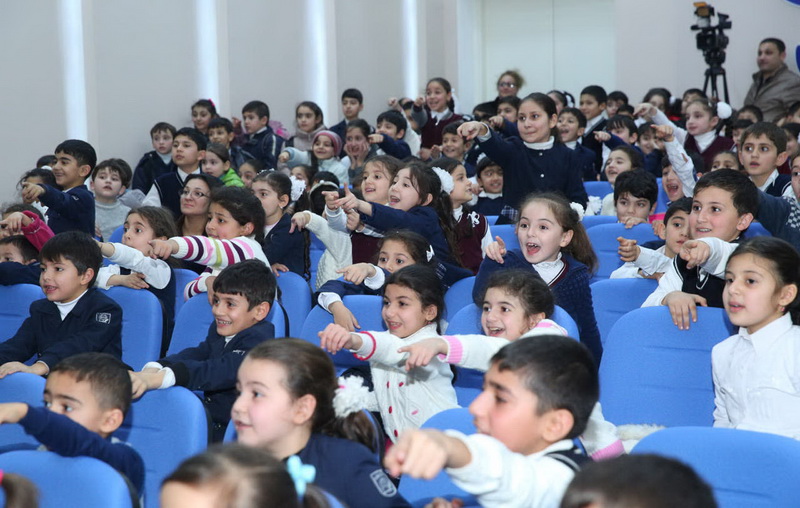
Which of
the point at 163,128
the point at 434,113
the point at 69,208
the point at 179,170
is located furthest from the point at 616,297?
the point at 434,113

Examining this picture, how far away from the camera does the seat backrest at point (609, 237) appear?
4.07 metres

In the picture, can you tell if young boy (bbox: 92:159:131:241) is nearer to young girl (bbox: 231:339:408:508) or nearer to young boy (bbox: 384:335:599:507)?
young girl (bbox: 231:339:408:508)

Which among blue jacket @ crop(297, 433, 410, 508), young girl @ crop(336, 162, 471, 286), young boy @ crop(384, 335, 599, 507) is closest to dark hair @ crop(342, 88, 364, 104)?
young girl @ crop(336, 162, 471, 286)

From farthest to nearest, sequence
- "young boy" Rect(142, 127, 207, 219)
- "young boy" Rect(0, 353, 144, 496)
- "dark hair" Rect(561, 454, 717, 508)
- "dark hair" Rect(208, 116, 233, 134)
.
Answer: "dark hair" Rect(208, 116, 233, 134), "young boy" Rect(142, 127, 207, 219), "young boy" Rect(0, 353, 144, 496), "dark hair" Rect(561, 454, 717, 508)

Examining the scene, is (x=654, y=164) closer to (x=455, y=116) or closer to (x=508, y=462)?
(x=455, y=116)

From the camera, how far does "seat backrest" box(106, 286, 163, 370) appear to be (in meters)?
3.19

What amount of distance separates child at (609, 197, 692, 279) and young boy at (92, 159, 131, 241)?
3.24 metres

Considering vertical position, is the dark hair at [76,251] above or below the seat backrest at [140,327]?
above

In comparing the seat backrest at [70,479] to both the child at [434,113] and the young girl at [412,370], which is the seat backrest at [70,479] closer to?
the young girl at [412,370]

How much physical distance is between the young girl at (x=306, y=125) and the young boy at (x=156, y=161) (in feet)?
3.94

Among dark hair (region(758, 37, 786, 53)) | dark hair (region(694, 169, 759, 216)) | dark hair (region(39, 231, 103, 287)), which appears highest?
dark hair (region(758, 37, 786, 53))

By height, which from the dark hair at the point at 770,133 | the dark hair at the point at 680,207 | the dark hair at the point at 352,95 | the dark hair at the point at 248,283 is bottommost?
the dark hair at the point at 248,283

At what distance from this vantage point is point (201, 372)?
2.57 metres

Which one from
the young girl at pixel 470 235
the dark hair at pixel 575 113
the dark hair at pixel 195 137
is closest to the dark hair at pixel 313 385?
the young girl at pixel 470 235
